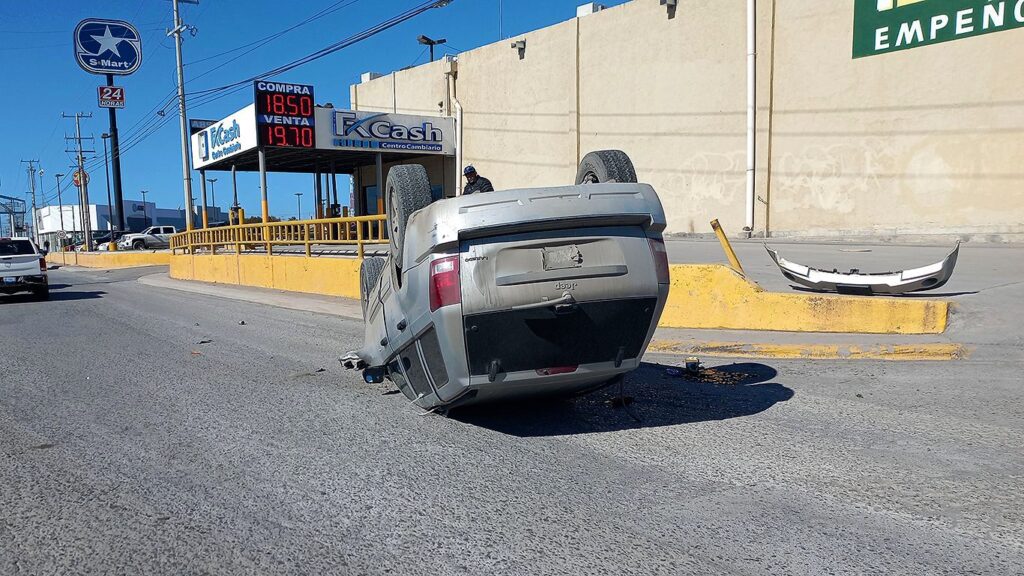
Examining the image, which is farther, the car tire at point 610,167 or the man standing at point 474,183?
the man standing at point 474,183

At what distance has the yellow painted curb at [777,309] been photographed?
7559mm

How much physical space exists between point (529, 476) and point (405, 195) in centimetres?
217

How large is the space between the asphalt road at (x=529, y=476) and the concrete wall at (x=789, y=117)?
13.2 metres

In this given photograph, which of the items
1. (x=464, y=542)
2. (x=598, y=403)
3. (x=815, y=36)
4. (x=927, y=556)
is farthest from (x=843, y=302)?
(x=815, y=36)

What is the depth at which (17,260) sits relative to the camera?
55.0ft

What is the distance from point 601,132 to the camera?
1005 inches

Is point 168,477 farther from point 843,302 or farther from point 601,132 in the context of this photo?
point 601,132

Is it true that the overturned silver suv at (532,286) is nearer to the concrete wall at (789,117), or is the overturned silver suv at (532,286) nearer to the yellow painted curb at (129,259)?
the concrete wall at (789,117)

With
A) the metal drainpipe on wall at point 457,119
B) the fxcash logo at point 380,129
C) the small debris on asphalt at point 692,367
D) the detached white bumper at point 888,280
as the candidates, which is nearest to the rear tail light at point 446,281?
the small debris on asphalt at point 692,367

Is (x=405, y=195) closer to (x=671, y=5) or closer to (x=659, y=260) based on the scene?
(x=659, y=260)

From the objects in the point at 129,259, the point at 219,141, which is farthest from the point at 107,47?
the point at 219,141

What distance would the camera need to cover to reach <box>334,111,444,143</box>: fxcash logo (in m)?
30.2

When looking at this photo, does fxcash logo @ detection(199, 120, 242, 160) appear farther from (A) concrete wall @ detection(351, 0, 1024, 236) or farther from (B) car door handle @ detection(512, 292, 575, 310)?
(B) car door handle @ detection(512, 292, 575, 310)

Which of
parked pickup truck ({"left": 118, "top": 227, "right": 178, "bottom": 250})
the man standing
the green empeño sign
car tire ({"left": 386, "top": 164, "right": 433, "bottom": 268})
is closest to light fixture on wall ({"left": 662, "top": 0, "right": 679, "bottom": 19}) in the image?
the green empeño sign
